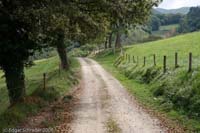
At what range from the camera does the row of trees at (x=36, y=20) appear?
2059 cm

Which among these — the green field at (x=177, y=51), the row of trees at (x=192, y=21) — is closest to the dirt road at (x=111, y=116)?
the green field at (x=177, y=51)

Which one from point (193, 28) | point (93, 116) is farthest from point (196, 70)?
point (193, 28)

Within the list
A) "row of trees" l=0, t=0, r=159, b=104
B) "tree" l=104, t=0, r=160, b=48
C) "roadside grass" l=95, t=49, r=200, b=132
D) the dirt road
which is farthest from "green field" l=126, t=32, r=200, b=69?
"row of trees" l=0, t=0, r=159, b=104

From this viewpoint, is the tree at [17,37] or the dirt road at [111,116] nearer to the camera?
the dirt road at [111,116]

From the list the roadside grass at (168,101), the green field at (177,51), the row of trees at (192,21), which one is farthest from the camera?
the row of trees at (192,21)

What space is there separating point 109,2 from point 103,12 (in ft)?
5.42

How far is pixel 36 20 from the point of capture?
20.9m

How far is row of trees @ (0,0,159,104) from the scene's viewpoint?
20594 millimetres

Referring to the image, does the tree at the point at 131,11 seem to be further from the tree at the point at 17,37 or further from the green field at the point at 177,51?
the green field at the point at 177,51

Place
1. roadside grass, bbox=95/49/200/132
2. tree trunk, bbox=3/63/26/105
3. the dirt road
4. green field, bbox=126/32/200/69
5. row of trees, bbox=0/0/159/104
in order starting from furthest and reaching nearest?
green field, bbox=126/32/200/69
tree trunk, bbox=3/63/26/105
row of trees, bbox=0/0/159/104
roadside grass, bbox=95/49/200/132
the dirt road

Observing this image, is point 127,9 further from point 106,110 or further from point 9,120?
point 9,120

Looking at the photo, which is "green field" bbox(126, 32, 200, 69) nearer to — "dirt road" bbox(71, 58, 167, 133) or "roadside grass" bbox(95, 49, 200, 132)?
"roadside grass" bbox(95, 49, 200, 132)

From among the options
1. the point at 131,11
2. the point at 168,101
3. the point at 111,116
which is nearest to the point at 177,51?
the point at 131,11

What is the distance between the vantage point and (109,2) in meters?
22.9
